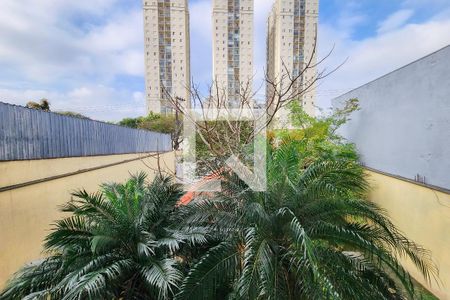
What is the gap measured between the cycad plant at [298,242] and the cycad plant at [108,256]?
580 millimetres

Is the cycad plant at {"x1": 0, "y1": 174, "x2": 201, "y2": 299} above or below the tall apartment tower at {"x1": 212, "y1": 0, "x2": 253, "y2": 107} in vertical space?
below

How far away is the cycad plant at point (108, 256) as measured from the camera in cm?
323

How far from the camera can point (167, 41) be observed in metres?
22.5

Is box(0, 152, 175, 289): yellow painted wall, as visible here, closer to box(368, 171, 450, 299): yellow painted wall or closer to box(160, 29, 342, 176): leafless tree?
box(160, 29, 342, 176): leafless tree

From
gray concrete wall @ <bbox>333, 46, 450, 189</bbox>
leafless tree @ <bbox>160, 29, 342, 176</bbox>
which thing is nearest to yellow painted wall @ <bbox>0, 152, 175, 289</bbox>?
leafless tree @ <bbox>160, 29, 342, 176</bbox>

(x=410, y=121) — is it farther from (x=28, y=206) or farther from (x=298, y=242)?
(x=28, y=206)

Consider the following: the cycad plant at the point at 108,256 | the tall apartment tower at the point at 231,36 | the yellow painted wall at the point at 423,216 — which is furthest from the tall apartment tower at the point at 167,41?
the cycad plant at the point at 108,256

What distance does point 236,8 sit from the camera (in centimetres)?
1627

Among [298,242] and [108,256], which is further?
[108,256]

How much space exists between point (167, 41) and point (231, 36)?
8.91 m

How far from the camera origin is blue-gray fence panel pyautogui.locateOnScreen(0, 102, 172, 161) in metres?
4.61

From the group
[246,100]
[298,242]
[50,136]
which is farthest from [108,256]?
[246,100]

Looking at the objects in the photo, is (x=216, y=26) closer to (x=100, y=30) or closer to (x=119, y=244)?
(x=100, y=30)

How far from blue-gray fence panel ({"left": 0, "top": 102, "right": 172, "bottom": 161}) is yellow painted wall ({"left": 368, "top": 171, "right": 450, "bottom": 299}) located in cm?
934
